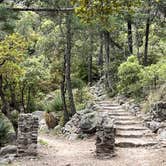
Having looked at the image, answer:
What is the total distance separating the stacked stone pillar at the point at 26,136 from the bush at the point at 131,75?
29.8ft

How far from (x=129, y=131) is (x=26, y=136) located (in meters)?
5.10

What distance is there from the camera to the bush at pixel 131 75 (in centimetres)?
2172

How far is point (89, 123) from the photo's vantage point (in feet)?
59.3

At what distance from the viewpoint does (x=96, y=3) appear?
633 cm

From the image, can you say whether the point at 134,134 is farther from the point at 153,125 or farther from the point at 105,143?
the point at 105,143

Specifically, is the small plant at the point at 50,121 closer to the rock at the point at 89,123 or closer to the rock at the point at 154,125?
the rock at the point at 89,123

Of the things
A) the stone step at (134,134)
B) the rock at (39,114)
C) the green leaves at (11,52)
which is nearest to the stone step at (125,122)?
the stone step at (134,134)

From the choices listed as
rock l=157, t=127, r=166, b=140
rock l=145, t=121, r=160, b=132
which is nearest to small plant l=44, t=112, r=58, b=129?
rock l=145, t=121, r=160, b=132

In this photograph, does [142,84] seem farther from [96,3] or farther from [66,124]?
[96,3]

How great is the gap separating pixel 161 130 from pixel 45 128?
24.1 feet

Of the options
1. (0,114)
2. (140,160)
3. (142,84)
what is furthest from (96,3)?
(142,84)

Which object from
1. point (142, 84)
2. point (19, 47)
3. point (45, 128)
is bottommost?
point (45, 128)

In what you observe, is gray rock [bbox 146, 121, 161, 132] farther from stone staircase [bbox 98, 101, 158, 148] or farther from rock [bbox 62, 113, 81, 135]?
rock [bbox 62, 113, 81, 135]

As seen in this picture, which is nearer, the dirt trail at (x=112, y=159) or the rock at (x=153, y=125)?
the dirt trail at (x=112, y=159)
